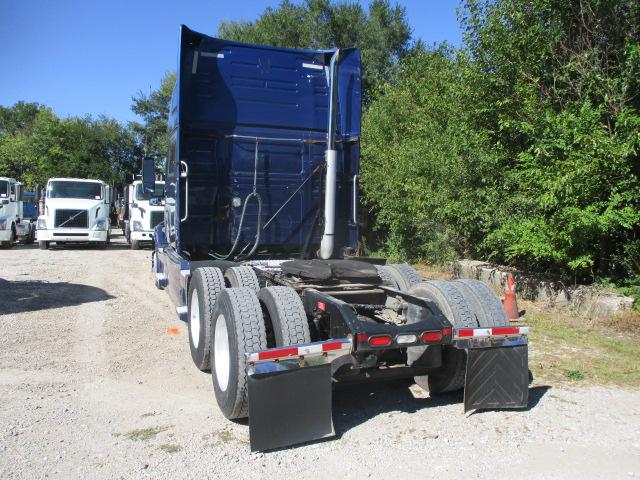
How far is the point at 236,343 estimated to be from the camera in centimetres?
413

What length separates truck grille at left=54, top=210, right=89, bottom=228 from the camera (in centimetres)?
1897

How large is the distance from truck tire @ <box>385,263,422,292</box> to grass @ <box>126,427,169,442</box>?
8.96 feet

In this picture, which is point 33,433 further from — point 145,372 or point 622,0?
point 622,0

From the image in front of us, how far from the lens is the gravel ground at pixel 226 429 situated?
363 cm

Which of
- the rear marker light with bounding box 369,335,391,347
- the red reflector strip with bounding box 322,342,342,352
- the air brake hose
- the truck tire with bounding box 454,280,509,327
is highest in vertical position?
the air brake hose

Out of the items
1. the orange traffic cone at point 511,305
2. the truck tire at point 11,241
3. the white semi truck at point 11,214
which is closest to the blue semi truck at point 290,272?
the orange traffic cone at point 511,305

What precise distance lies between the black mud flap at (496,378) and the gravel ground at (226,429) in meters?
0.14

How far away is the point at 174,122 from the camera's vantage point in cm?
742

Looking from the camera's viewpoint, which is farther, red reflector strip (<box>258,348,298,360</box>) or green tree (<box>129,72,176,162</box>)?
green tree (<box>129,72,176,162</box>)

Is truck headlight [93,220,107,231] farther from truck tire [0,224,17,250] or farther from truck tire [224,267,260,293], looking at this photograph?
truck tire [224,267,260,293]

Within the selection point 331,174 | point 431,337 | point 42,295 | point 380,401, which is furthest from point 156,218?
point 431,337

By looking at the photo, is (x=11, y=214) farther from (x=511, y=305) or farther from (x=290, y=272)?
(x=511, y=305)

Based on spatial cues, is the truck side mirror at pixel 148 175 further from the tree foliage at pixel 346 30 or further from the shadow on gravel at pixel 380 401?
the tree foliage at pixel 346 30

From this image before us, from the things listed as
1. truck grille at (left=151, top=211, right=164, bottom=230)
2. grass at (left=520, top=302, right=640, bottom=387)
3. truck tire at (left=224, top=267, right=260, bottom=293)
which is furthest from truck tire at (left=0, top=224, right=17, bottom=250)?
grass at (left=520, top=302, right=640, bottom=387)
